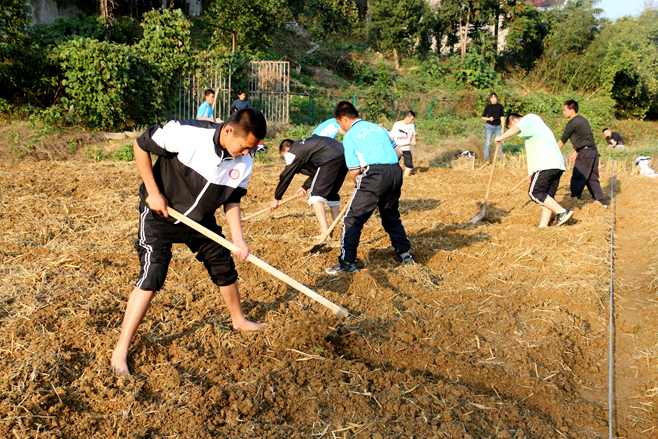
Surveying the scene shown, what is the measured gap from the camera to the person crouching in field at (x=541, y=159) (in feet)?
20.9

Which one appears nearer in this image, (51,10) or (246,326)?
(246,326)

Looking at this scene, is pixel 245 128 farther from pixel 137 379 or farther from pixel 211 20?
pixel 211 20

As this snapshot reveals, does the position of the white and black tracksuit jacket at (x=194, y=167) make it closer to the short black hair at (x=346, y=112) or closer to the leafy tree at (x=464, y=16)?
the short black hair at (x=346, y=112)

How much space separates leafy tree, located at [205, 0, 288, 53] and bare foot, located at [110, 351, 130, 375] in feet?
52.2

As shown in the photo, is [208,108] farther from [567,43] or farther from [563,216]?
[567,43]

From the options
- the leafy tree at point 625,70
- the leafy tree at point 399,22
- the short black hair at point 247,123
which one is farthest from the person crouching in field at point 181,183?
the leafy tree at point 625,70

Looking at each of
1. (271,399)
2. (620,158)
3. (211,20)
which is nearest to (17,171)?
(271,399)

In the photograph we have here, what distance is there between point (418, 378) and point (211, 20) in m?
17.9

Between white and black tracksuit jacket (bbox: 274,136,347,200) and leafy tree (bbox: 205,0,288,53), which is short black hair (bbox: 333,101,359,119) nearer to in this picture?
white and black tracksuit jacket (bbox: 274,136,347,200)

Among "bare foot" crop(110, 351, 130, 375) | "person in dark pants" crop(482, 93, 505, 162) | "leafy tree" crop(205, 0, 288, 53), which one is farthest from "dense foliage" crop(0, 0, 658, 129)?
"bare foot" crop(110, 351, 130, 375)

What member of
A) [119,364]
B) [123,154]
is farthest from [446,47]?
[119,364]

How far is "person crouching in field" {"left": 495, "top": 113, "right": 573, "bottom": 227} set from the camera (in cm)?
638

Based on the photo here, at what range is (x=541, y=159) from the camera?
6.42 metres

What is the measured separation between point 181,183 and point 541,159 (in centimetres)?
514
